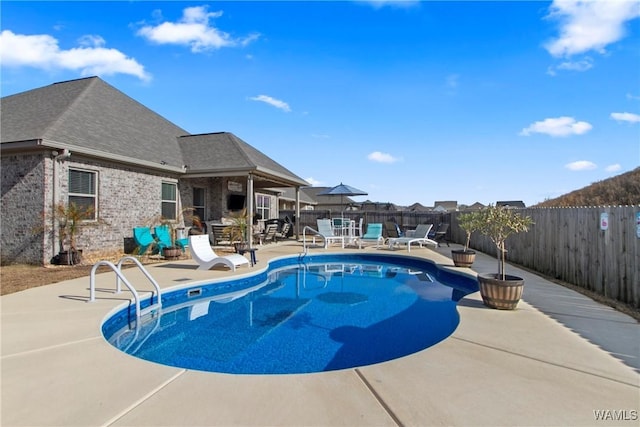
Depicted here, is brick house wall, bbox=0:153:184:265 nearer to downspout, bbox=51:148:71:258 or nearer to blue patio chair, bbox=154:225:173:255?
downspout, bbox=51:148:71:258

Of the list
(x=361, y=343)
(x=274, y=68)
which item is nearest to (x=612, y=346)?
(x=361, y=343)

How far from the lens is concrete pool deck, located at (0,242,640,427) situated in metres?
2.21

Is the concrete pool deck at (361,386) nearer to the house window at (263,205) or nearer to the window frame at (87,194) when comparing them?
the window frame at (87,194)

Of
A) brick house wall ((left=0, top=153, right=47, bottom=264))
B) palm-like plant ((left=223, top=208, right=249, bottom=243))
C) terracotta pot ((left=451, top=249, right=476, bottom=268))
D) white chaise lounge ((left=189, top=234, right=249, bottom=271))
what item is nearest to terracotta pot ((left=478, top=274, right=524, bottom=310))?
terracotta pot ((left=451, top=249, right=476, bottom=268))

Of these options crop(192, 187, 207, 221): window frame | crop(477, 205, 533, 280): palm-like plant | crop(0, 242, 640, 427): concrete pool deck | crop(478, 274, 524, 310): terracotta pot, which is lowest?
crop(0, 242, 640, 427): concrete pool deck

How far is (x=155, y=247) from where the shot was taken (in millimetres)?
10930

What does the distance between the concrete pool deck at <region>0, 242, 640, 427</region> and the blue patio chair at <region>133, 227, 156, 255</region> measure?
6203mm

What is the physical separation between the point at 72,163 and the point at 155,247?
3.40m

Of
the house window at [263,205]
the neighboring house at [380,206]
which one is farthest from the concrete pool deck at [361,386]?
the neighboring house at [380,206]

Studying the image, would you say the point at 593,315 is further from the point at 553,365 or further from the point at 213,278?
the point at 213,278

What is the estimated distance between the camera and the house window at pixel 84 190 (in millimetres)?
9094

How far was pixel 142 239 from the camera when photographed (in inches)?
395

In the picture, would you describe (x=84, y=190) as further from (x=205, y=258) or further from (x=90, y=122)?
(x=205, y=258)

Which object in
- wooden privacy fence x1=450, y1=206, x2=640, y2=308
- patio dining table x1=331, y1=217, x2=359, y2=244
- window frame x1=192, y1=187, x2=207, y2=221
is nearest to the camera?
wooden privacy fence x1=450, y1=206, x2=640, y2=308
